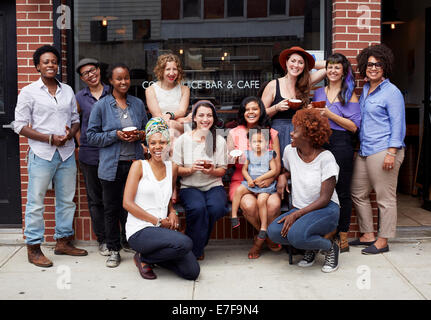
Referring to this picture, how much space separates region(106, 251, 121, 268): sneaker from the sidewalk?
0.05 m

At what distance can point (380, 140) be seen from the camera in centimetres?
505

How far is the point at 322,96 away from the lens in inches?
203

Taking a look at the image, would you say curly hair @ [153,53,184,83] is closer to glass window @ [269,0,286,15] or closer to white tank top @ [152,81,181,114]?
white tank top @ [152,81,181,114]

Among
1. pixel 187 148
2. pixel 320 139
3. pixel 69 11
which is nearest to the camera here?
pixel 320 139

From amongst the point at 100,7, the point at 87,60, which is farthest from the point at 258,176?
the point at 100,7

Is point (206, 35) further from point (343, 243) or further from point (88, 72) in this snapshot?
point (343, 243)

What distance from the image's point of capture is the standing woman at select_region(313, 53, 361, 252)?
16.5 feet

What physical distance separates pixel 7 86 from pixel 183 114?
6.79 ft

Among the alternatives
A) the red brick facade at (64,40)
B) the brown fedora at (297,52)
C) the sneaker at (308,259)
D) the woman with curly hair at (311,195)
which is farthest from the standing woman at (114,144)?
the sneaker at (308,259)

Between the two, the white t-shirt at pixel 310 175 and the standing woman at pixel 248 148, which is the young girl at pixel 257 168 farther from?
the white t-shirt at pixel 310 175

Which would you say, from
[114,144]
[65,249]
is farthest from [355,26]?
[65,249]

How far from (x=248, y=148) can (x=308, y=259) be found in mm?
1199

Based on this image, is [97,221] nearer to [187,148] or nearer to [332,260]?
[187,148]

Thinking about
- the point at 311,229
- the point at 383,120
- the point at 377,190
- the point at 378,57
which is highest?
the point at 378,57
